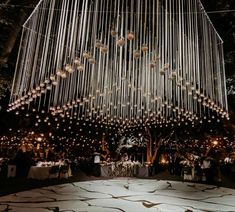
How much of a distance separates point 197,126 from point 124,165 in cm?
487

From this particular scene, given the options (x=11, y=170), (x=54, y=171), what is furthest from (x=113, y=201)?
(x=11, y=170)

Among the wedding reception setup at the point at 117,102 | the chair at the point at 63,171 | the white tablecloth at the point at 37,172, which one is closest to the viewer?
the wedding reception setup at the point at 117,102

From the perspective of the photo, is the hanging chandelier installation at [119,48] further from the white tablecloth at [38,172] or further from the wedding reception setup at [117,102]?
the white tablecloth at [38,172]

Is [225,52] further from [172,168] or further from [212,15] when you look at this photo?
[172,168]

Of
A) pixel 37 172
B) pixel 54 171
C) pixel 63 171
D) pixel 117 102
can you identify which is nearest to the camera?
pixel 37 172

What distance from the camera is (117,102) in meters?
11.5

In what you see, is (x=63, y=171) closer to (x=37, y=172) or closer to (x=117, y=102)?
(x=37, y=172)

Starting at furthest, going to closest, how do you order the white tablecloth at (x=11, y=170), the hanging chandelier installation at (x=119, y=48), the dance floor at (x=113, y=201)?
the white tablecloth at (x=11, y=170) → the dance floor at (x=113, y=201) → the hanging chandelier installation at (x=119, y=48)

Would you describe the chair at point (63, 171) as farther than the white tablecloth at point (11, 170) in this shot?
Yes

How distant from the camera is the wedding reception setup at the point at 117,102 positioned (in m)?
5.09

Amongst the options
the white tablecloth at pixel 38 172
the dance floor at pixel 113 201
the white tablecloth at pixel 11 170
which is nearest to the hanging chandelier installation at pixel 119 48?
the dance floor at pixel 113 201

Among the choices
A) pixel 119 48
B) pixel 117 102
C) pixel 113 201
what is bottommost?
pixel 113 201

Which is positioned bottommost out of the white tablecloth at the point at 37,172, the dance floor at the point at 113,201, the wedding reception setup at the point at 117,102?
the dance floor at the point at 113,201

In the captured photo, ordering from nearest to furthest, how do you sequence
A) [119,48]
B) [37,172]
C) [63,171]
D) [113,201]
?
[113,201]
[119,48]
[37,172]
[63,171]
